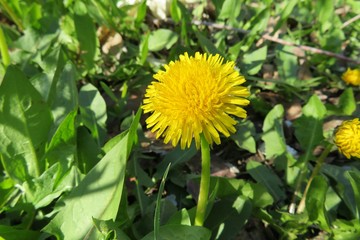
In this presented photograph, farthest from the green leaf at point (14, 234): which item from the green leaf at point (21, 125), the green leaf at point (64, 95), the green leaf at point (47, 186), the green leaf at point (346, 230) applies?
the green leaf at point (346, 230)

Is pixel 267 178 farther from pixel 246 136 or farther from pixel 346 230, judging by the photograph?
pixel 346 230

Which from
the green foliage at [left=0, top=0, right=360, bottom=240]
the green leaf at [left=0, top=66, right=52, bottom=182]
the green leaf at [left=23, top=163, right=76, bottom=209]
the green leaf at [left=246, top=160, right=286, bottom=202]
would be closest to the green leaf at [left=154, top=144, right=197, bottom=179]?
the green foliage at [left=0, top=0, right=360, bottom=240]

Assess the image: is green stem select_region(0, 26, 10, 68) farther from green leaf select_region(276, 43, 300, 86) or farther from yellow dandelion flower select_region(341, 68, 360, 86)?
yellow dandelion flower select_region(341, 68, 360, 86)

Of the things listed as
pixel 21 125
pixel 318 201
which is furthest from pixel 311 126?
pixel 21 125

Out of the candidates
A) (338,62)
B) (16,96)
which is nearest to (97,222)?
(16,96)

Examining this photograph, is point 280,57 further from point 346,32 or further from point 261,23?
point 346,32

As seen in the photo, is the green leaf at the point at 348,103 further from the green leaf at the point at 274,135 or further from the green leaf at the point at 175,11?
the green leaf at the point at 175,11

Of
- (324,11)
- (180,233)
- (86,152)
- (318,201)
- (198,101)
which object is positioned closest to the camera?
(198,101)
